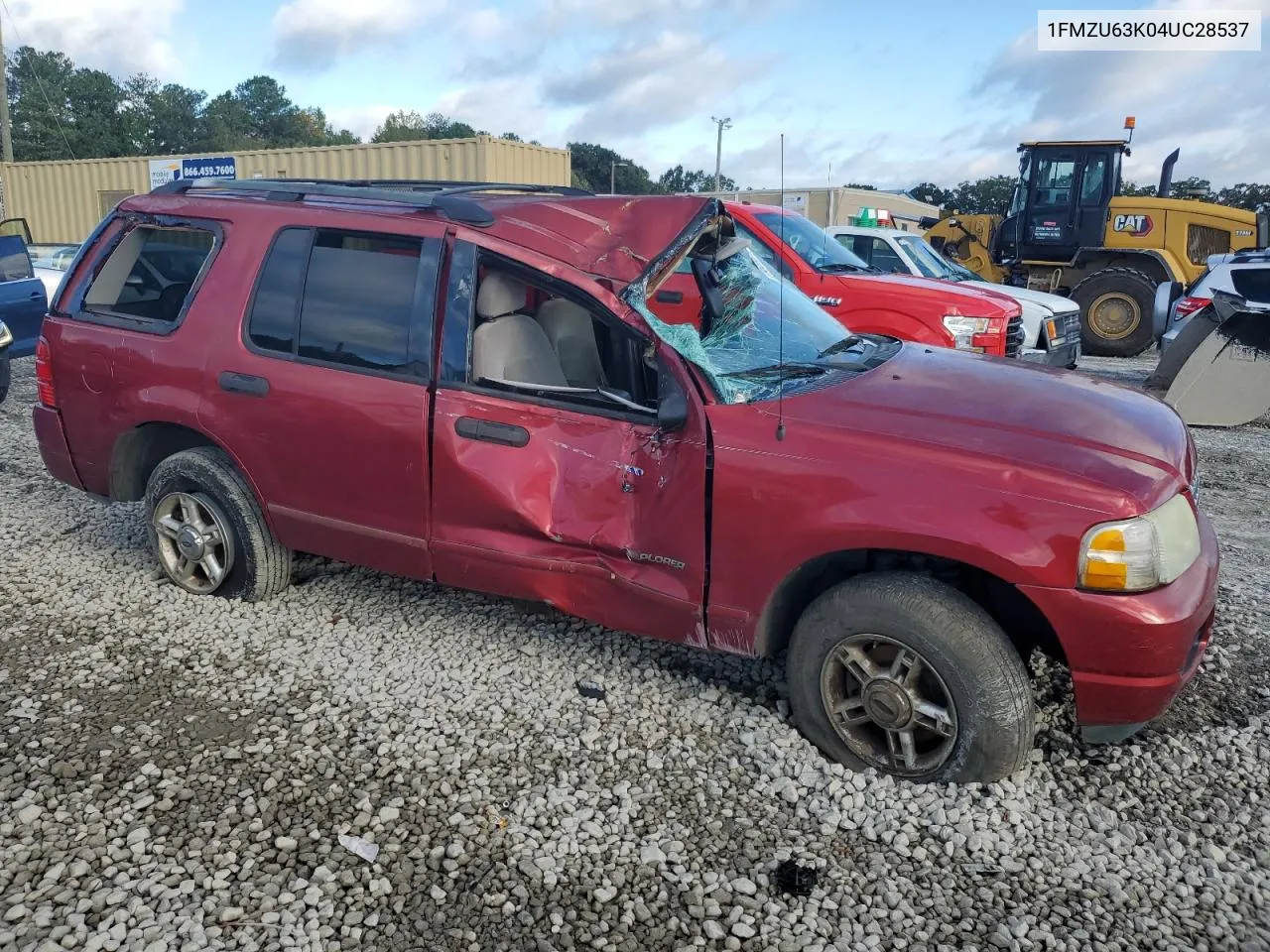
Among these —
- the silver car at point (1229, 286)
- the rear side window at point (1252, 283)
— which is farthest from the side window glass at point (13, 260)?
the rear side window at point (1252, 283)

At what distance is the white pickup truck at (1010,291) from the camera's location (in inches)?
342

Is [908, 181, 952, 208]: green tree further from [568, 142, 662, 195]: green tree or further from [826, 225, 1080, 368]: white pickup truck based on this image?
[826, 225, 1080, 368]: white pickup truck

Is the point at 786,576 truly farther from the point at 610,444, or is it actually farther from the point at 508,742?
the point at 508,742

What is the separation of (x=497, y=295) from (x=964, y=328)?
5.01 m

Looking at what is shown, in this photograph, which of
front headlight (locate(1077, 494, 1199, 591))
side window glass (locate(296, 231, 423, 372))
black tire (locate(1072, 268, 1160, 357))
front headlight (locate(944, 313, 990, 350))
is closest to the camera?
front headlight (locate(1077, 494, 1199, 591))

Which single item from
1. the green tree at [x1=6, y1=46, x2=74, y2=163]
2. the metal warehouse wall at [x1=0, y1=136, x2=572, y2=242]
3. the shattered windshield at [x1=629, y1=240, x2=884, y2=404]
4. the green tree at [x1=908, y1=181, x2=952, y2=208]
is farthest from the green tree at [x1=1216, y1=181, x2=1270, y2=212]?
the green tree at [x1=6, y1=46, x2=74, y2=163]

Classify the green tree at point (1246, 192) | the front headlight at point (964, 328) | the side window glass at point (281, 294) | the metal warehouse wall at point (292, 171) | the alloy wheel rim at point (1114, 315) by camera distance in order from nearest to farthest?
the side window glass at point (281, 294) → the front headlight at point (964, 328) → the alloy wheel rim at point (1114, 315) → the metal warehouse wall at point (292, 171) → the green tree at point (1246, 192)

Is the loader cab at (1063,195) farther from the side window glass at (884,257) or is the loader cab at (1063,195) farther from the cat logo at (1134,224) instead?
the side window glass at (884,257)

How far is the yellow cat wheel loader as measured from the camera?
45.5ft

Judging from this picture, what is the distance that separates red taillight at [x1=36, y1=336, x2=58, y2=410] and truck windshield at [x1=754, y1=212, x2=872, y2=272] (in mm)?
5186

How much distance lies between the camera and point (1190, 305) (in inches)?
380

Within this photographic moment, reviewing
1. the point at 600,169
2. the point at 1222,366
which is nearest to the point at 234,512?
the point at 1222,366

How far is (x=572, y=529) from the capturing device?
3.41 m

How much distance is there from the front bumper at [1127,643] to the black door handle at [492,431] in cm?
177
